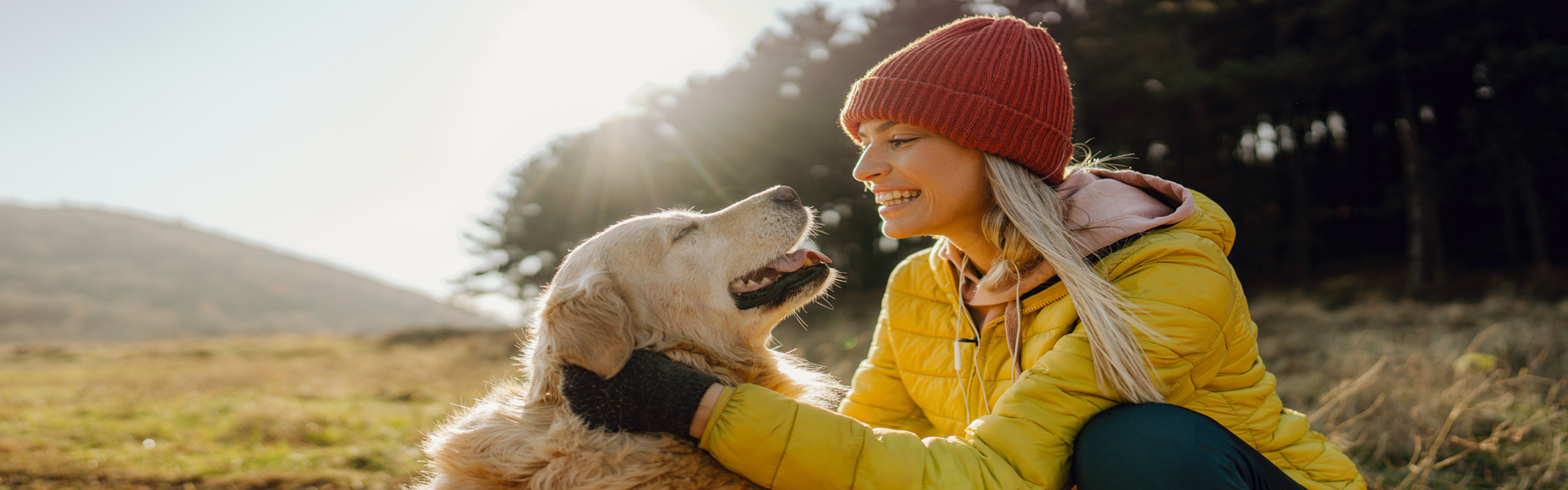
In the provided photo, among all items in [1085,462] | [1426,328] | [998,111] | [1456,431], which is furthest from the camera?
[1426,328]

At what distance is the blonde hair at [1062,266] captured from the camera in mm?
1892

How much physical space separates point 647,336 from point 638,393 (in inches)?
16.5

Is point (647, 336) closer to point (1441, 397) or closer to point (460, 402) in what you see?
point (1441, 397)

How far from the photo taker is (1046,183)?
8.16 feet

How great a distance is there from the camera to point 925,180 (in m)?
2.40

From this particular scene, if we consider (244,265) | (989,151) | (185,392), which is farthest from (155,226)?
(989,151)

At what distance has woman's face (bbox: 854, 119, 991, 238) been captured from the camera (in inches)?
94.3

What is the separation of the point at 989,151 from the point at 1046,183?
0.31 meters

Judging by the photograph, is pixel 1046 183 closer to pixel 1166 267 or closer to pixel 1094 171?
pixel 1094 171

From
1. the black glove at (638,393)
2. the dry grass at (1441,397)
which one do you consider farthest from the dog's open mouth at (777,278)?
the dry grass at (1441,397)

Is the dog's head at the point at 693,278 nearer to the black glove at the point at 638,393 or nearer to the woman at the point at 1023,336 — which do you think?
the black glove at the point at 638,393

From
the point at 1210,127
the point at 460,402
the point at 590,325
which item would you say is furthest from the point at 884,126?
the point at 1210,127

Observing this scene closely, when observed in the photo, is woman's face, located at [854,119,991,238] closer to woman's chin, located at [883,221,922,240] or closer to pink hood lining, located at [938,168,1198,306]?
woman's chin, located at [883,221,922,240]

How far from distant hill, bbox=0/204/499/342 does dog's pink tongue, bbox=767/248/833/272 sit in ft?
114
